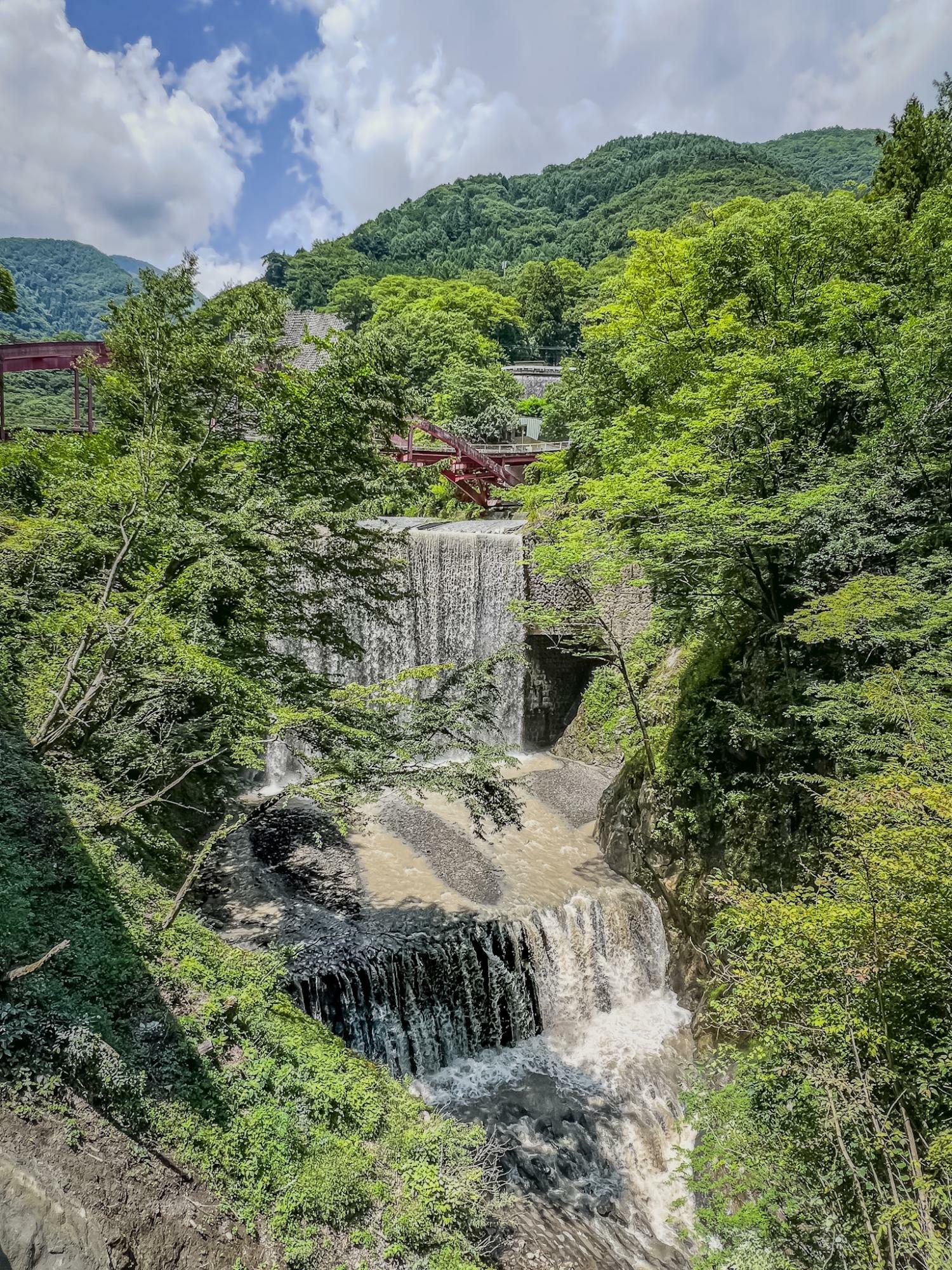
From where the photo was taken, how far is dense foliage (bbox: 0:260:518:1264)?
15.0 ft

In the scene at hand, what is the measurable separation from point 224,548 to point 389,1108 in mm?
6210

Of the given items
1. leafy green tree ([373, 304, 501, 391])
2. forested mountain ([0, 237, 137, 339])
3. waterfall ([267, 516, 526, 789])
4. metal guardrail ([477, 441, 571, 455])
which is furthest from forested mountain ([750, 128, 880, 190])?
forested mountain ([0, 237, 137, 339])

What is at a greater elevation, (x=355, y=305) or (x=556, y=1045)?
(x=355, y=305)

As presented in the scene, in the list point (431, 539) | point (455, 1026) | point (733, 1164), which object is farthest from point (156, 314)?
point (733, 1164)

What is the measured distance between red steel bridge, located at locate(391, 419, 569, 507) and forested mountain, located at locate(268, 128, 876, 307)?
37.7m

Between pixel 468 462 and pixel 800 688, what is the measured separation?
19271mm

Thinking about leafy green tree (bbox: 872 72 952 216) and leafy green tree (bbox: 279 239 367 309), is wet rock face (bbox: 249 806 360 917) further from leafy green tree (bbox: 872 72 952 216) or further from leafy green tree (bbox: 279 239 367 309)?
leafy green tree (bbox: 279 239 367 309)

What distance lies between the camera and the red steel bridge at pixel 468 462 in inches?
Result: 976

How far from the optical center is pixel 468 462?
25.9m

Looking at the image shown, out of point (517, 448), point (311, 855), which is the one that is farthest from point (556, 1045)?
point (517, 448)

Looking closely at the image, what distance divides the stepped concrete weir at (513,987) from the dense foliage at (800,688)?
89 cm

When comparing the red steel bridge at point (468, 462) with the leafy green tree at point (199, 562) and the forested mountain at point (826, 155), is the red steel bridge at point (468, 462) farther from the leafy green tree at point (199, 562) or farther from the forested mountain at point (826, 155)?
the forested mountain at point (826, 155)

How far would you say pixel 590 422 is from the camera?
57.0ft

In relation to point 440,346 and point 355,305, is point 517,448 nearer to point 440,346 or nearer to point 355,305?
point 440,346
